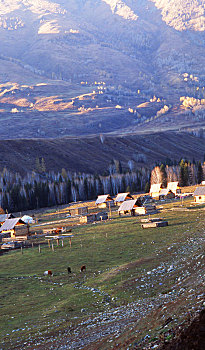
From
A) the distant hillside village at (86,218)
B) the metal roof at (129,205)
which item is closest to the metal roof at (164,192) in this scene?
the distant hillside village at (86,218)

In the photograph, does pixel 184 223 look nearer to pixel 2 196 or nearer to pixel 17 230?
pixel 17 230

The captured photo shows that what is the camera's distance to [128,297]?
30.9m

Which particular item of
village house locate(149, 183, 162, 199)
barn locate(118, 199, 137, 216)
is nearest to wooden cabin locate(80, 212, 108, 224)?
barn locate(118, 199, 137, 216)

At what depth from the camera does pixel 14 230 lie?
260ft

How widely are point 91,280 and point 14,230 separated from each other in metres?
42.9

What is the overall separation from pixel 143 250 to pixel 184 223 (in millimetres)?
17010

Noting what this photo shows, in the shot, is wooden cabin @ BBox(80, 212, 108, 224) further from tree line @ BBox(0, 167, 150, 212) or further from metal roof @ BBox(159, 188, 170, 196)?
tree line @ BBox(0, 167, 150, 212)

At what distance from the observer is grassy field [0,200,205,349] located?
27.5 meters

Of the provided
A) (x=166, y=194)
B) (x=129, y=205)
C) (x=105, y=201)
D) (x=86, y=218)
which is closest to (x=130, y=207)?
(x=129, y=205)

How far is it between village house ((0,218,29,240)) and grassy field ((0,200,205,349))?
706 inches

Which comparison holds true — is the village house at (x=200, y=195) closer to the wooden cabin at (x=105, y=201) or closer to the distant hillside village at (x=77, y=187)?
the wooden cabin at (x=105, y=201)

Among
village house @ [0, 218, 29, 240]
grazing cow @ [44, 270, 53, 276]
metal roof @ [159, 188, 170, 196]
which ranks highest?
metal roof @ [159, 188, 170, 196]

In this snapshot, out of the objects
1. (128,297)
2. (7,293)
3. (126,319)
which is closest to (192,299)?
(126,319)

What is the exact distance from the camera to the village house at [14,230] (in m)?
78.9
